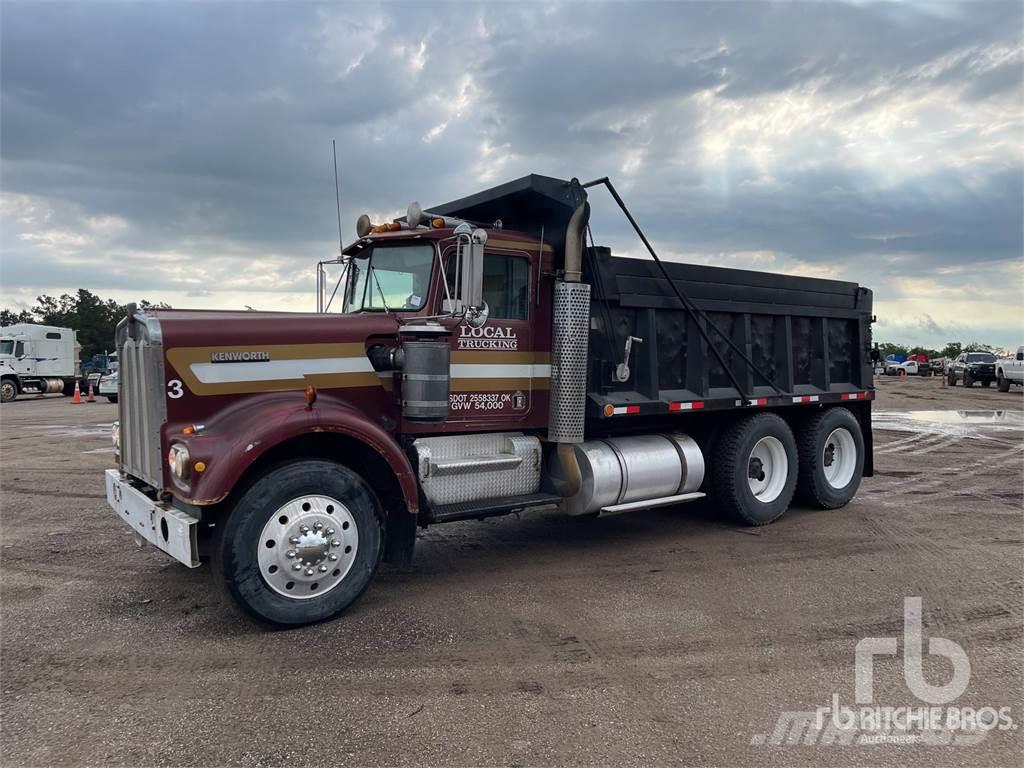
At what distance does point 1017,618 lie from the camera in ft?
16.5

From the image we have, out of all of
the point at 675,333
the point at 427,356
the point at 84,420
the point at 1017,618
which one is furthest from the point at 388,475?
the point at 84,420

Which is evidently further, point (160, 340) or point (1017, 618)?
point (1017, 618)

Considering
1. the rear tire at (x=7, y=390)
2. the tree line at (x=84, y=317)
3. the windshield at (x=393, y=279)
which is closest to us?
the windshield at (x=393, y=279)

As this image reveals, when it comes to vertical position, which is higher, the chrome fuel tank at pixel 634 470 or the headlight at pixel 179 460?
the headlight at pixel 179 460

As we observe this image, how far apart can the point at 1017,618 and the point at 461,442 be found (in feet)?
13.4

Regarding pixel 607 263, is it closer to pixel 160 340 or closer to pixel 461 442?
pixel 461 442

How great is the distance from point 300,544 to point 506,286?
2686 millimetres

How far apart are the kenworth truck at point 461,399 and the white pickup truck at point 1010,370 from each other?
28701 millimetres

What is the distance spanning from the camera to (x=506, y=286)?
6.20 metres

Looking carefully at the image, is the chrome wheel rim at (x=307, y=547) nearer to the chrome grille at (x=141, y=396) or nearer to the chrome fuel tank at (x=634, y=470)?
the chrome grille at (x=141, y=396)

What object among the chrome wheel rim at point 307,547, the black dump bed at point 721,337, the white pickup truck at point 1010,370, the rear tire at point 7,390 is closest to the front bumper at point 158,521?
the chrome wheel rim at point 307,547

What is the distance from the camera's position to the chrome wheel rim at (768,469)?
26.3 ft

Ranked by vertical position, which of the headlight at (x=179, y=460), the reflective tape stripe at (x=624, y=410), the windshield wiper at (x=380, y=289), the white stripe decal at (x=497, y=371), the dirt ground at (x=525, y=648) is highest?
the windshield wiper at (x=380, y=289)

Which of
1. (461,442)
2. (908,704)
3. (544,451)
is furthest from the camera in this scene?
(544,451)
